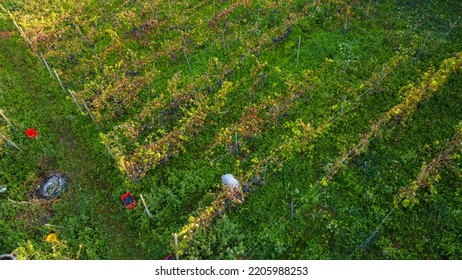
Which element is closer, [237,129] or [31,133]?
[237,129]

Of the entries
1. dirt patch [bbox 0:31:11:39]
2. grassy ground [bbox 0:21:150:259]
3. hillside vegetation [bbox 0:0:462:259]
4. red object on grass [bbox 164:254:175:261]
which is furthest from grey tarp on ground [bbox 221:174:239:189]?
dirt patch [bbox 0:31:11:39]

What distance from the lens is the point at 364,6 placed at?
1189cm

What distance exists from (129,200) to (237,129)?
317cm

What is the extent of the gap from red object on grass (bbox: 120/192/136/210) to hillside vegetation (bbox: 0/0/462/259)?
0.54 feet

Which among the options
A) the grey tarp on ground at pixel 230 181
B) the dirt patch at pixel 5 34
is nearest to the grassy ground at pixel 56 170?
the dirt patch at pixel 5 34

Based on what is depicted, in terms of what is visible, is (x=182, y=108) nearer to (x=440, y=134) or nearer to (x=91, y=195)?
(x=91, y=195)

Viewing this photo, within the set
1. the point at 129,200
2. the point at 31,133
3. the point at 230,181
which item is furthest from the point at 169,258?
the point at 31,133

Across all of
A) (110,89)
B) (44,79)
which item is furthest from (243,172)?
(44,79)

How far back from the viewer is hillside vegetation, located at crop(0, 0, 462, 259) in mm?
7605

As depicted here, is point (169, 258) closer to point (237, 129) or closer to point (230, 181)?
point (230, 181)

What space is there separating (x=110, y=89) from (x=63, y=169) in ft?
8.38

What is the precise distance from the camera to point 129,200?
8164mm

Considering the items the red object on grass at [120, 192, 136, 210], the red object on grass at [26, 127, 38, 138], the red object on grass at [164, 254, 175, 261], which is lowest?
the red object on grass at [164, 254, 175, 261]

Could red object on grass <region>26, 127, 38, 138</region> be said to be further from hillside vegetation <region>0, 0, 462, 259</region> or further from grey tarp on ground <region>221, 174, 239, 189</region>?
grey tarp on ground <region>221, 174, 239, 189</region>
